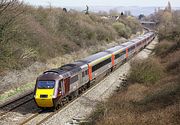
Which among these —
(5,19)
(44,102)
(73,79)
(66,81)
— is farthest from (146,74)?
(5,19)

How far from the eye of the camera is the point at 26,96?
2469 cm

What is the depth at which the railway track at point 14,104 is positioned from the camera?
20.7m

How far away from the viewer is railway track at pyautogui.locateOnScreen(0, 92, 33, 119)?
814 inches

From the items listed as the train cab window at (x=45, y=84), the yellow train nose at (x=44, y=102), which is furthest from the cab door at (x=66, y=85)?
the yellow train nose at (x=44, y=102)

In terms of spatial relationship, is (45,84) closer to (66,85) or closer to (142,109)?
(66,85)

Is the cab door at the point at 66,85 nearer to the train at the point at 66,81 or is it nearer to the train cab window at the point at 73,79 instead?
the train at the point at 66,81

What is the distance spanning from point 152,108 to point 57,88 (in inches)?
242

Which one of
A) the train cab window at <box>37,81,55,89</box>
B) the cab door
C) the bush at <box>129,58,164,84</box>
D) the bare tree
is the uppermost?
the bare tree

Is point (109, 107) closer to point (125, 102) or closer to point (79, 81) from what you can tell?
point (125, 102)

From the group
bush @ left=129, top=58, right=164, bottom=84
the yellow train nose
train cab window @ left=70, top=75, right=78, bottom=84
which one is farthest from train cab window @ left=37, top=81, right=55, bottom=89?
bush @ left=129, top=58, right=164, bottom=84

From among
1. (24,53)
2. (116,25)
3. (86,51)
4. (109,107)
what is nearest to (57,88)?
(109,107)

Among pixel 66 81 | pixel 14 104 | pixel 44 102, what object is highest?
pixel 66 81

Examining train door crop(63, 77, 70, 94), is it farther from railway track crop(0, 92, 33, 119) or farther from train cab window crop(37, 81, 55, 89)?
railway track crop(0, 92, 33, 119)

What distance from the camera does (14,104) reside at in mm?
22406
